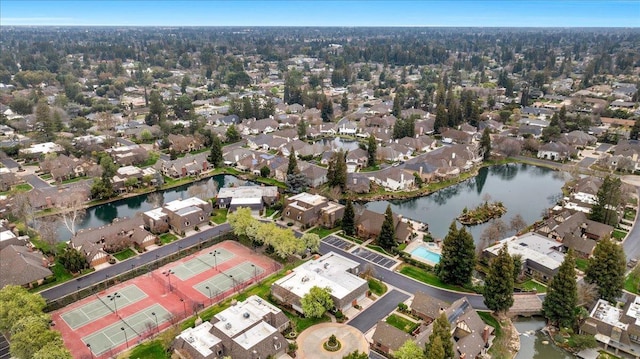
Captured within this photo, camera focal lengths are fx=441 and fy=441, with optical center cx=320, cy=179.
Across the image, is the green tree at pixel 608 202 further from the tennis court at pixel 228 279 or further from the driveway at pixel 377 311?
the tennis court at pixel 228 279

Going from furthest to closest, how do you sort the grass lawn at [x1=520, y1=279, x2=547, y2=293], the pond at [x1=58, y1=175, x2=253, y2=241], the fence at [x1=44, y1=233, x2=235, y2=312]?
the pond at [x1=58, y1=175, x2=253, y2=241], the grass lawn at [x1=520, y1=279, x2=547, y2=293], the fence at [x1=44, y1=233, x2=235, y2=312]

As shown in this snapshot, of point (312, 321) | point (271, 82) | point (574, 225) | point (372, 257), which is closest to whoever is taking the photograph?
point (312, 321)

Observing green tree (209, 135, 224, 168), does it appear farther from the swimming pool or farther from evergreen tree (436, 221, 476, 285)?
evergreen tree (436, 221, 476, 285)

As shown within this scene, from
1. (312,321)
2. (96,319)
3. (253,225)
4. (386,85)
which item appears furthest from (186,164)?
(386,85)

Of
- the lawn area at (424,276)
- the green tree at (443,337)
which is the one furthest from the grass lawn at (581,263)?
the green tree at (443,337)

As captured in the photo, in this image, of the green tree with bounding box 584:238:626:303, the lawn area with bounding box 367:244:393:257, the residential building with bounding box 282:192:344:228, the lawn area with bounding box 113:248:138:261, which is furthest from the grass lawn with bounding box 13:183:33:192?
the green tree with bounding box 584:238:626:303

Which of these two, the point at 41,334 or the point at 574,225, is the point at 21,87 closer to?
the point at 41,334
